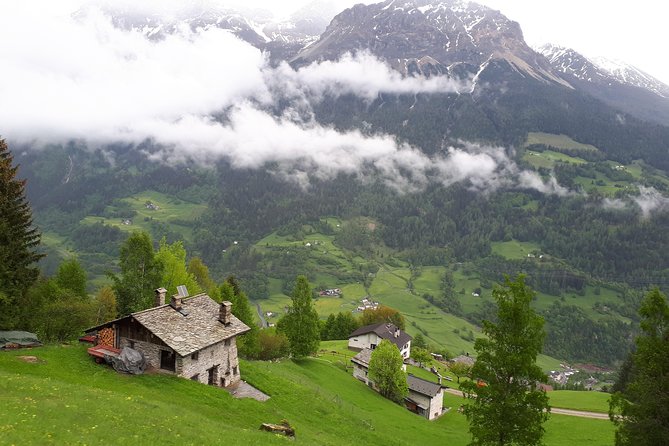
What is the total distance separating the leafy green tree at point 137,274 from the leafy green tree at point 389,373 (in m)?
38.6

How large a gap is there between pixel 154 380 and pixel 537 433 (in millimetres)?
31352

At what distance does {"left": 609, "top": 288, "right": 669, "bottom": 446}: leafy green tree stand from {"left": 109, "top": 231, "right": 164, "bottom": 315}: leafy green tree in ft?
200

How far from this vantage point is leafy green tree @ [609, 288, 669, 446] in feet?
103

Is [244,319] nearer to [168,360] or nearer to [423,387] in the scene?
[423,387]

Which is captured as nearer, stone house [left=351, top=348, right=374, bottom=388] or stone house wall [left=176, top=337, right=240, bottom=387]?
stone house wall [left=176, top=337, right=240, bottom=387]

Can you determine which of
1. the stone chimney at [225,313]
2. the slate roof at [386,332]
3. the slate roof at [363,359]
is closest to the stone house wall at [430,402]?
the slate roof at [363,359]

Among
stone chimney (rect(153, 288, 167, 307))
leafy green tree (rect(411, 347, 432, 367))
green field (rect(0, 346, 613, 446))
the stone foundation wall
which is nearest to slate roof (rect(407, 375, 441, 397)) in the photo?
green field (rect(0, 346, 613, 446))

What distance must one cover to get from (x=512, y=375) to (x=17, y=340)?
44.5 metres

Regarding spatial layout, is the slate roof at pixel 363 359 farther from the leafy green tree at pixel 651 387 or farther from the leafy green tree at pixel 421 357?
the leafy green tree at pixel 651 387

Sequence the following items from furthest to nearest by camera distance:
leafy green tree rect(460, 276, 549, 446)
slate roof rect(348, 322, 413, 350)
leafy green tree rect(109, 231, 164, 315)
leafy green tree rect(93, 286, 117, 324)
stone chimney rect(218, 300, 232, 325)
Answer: slate roof rect(348, 322, 413, 350)
leafy green tree rect(109, 231, 164, 315)
leafy green tree rect(93, 286, 117, 324)
stone chimney rect(218, 300, 232, 325)
leafy green tree rect(460, 276, 549, 446)

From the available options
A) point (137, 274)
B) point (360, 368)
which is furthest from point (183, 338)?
point (360, 368)

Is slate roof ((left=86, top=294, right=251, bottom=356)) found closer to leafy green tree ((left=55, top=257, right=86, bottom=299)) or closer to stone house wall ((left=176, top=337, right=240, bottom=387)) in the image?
stone house wall ((left=176, top=337, right=240, bottom=387))

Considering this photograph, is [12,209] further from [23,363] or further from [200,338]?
[200,338]

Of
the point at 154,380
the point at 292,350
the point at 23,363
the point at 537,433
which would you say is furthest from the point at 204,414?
the point at 292,350
